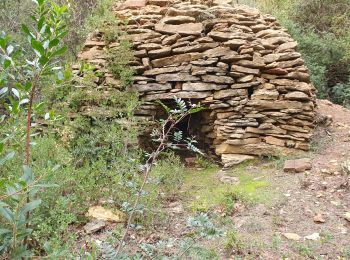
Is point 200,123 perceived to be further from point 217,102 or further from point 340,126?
point 340,126

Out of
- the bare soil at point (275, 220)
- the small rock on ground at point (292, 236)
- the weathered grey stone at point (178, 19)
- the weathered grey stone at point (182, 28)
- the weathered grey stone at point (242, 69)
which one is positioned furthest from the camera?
the weathered grey stone at point (178, 19)

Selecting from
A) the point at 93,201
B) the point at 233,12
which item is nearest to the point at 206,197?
the point at 93,201

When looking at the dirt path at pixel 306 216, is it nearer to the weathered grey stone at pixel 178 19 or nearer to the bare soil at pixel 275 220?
the bare soil at pixel 275 220

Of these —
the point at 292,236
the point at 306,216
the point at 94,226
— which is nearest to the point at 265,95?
the point at 306,216

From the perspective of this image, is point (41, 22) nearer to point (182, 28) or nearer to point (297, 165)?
point (297, 165)

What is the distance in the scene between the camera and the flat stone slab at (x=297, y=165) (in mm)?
4719

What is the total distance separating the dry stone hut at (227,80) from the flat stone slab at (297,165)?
0.40m

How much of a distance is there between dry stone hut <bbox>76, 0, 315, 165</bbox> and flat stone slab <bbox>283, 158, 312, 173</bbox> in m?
0.40

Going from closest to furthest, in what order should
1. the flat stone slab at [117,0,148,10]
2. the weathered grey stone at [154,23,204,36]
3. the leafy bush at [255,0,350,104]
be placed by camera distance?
the weathered grey stone at [154,23,204,36] → the flat stone slab at [117,0,148,10] → the leafy bush at [255,0,350,104]

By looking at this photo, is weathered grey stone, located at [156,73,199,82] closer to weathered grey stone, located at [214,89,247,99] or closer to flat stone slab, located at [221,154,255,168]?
weathered grey stone, located at [214,89,247,99]

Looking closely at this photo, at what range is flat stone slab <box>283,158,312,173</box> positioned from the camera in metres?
4.72

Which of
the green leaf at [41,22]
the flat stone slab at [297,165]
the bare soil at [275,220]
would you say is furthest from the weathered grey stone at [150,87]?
the green leaf at [41,22]

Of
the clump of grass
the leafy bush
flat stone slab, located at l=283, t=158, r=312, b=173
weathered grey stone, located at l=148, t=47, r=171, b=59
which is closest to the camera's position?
the clump of grass

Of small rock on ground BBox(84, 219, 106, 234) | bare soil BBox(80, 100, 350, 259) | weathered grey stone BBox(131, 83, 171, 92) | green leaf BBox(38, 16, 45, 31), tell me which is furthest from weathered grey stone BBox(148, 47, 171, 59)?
green leaf BBox(38, 16, 45, 31)
